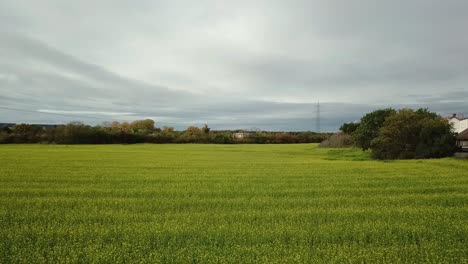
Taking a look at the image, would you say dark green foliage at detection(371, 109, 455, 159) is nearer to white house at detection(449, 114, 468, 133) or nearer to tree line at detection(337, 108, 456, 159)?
tree line at detection(337, 108, 456, 159)

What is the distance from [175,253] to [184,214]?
3.16 metres

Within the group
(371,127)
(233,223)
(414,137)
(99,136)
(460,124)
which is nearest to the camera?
(233,223)

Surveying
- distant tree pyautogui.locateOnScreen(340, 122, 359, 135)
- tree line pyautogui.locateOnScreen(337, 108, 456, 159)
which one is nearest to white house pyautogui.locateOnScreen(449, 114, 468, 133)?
distant tree pyautogui.locateOnScreen(340, 122, 359, 135)

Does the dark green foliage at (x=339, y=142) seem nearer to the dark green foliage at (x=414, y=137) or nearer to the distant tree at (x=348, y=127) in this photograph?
the distant tree at (x=348, y=127)

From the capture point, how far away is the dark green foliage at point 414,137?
110 feet

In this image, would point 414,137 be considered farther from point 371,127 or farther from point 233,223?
point 233,223

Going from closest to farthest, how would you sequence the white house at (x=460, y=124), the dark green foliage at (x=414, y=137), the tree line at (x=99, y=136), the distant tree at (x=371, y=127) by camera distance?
1. the dark green foliage at (x=414, y=137)
2. the distant tree at (x=371, y=127)
3. the white house at (x=460, y=124)
4. the tree line at (x=99, y=136)

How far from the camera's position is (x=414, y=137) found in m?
35.7

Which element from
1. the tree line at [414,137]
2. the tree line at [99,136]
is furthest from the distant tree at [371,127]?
the tree line at [99,136]

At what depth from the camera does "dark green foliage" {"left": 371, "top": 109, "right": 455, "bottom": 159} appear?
3350 cm

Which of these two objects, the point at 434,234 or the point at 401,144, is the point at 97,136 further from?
the point at 434,234

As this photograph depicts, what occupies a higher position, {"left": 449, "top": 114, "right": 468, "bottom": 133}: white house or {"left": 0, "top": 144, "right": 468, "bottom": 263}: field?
{"left": 449, "top": 114, "right": 468, "bottom": 133}: white house

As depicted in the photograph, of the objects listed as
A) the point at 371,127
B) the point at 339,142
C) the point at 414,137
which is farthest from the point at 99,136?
the point at 414,137

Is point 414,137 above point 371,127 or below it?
below
